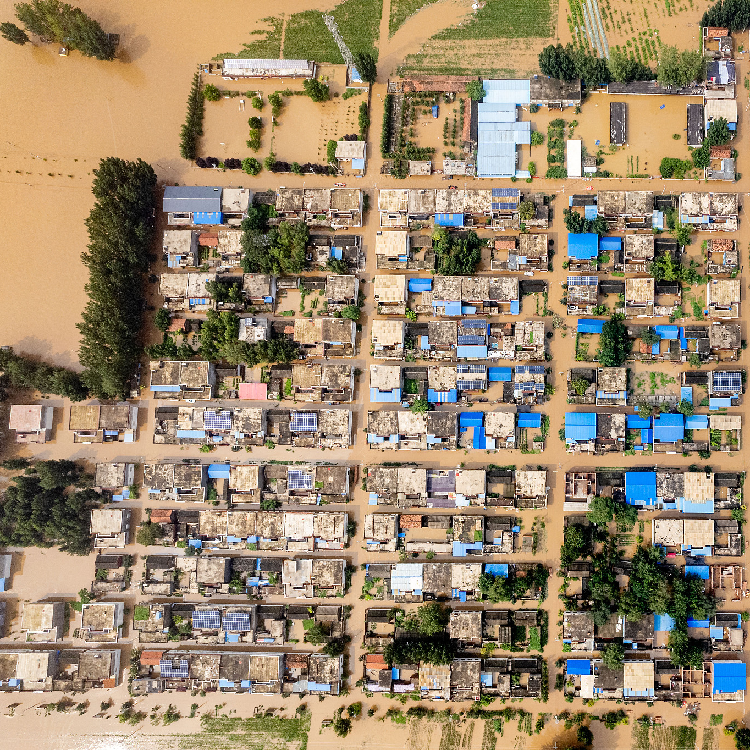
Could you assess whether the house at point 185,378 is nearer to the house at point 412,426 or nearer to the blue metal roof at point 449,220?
the house at point 412,426

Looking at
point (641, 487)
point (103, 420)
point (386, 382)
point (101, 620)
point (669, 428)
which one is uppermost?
point (386, 382)

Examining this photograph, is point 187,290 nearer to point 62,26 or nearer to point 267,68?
point 267,68

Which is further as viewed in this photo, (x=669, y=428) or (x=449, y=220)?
(x=449, y=220)

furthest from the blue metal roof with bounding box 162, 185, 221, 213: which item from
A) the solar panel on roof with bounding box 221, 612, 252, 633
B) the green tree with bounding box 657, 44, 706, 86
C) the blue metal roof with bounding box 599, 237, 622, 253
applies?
the green tree with bounding box 657, 44, 706, 86

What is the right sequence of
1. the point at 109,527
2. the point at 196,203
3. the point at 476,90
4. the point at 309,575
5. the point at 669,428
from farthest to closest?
1. the point at 196,203
2. the point at 476,90
3. the point at 109,527
4. the point at 669,428
5. the point at 309,575

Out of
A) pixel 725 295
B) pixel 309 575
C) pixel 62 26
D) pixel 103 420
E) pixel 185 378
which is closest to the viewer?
pixel 309 575

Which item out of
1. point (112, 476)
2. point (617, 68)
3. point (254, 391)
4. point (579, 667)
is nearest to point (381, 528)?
point (254, 391)

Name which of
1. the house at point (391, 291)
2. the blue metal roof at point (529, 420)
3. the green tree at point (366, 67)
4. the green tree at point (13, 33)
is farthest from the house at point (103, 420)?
the green tree at point (366, 67)

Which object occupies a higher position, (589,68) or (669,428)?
(589,68)

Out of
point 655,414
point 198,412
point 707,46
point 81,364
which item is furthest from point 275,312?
point 707,46
